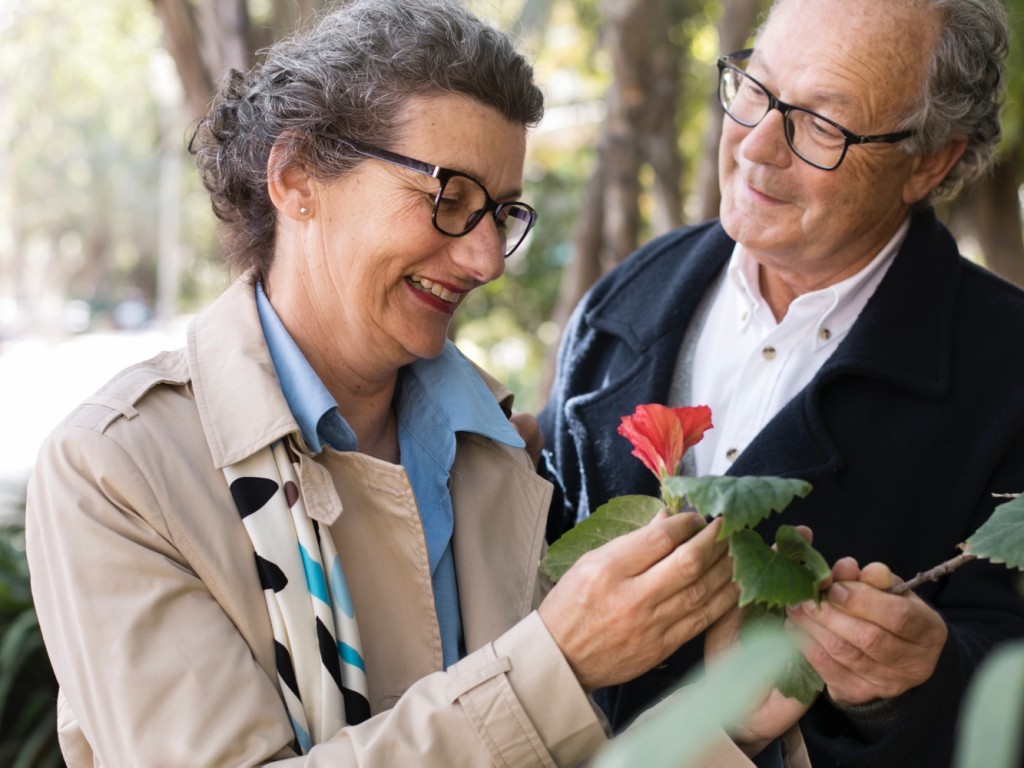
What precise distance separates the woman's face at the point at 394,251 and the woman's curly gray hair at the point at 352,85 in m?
0.04

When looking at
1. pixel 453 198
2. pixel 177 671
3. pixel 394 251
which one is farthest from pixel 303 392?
pixel 177 671

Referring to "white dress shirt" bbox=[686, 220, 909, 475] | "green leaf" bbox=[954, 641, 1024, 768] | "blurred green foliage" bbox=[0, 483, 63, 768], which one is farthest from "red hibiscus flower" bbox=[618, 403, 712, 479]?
"blurred green foliage" bbox=[0, 483, 63, 768]

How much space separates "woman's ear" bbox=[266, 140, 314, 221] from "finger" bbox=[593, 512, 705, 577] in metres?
0.90

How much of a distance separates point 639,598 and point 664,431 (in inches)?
11.0

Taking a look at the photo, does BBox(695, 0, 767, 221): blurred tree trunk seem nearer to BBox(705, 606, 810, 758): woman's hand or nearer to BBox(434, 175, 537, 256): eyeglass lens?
BBox(434, 175, 537, 256): eyeglass lens

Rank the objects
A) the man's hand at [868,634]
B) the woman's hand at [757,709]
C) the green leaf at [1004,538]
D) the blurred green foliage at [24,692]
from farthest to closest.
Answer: the blurred green foliage at [24,692] → the woman's hand at [757,709] → the man's hand at [868,634] → the green leaf at [1004,538]

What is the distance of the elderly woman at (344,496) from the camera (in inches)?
62.9

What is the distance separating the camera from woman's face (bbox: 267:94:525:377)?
6.36ft

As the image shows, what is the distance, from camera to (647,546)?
161 cm

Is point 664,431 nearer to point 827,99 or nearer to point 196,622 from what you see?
point 196,622

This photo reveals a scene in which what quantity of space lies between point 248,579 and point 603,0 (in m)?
4.37

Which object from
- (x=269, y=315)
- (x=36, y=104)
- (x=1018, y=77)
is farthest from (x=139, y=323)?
(x=269, y=315)

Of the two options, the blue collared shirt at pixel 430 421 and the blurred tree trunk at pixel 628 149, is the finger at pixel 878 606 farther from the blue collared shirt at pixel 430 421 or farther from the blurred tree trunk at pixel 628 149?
the blurred tree trunk at pixel 628 149

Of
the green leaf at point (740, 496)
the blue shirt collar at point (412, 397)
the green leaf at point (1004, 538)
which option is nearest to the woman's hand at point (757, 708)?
the green leaf at point (740, 496)
